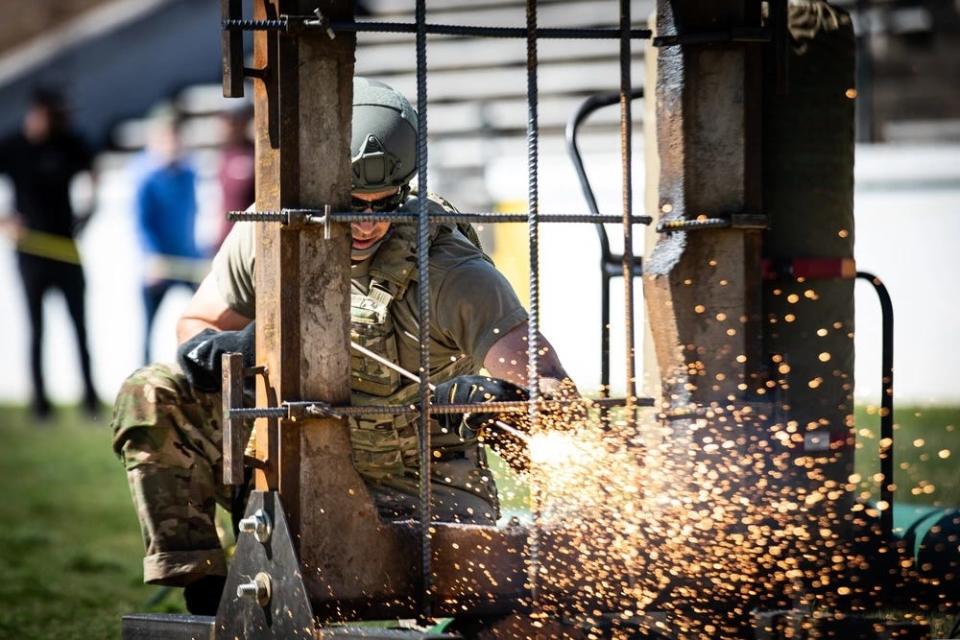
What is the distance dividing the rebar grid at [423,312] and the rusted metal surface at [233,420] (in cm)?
39

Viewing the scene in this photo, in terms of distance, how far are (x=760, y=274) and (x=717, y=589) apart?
29.1 inches

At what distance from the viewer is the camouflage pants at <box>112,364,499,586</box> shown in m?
4.13

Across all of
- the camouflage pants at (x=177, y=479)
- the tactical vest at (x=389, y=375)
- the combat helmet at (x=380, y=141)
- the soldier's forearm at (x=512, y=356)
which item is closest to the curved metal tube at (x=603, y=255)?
the soldier's forearm at (x=512, y=356)

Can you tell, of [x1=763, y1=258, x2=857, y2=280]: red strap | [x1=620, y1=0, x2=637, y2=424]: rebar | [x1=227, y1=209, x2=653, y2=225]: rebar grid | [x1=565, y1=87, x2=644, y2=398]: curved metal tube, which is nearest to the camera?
[x1=227, y1=209, x2=653, y2=225]: rebar grid

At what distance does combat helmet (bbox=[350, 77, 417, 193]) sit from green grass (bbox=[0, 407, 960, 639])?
1138mm

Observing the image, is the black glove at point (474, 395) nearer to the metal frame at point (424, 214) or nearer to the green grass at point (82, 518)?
the metal frame at point (424, 214)

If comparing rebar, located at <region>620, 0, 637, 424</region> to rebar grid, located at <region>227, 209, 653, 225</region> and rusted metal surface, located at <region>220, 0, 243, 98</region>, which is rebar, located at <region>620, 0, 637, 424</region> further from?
rusted metal surface, located at <region>220, 0, 243, 98</region>

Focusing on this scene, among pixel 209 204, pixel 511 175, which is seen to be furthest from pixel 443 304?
pixel 209 204

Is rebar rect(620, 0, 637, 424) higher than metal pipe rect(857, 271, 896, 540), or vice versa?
rebar rect(620, 0, 637, 424)

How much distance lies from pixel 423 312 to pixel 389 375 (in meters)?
0.81

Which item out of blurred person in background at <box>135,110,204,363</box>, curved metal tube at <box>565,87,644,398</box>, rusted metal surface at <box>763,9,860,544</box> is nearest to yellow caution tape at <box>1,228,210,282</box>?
blurred person in background at <box>135,110,204,363</box>

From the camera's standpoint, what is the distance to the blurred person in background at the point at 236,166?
10414 mm

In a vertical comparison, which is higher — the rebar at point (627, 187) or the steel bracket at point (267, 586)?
the rebar at point (627, 187)

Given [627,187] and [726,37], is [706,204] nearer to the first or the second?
[627,187]
